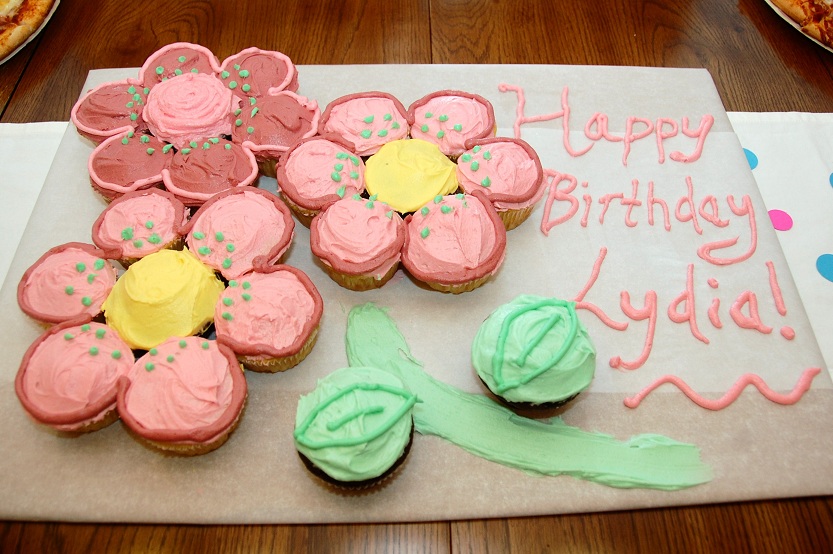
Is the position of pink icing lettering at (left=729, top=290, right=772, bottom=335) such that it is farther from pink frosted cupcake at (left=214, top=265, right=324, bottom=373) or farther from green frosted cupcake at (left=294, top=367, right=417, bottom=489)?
pink frosted cupcake at (left=214, top=265, right=324, bottom=373)

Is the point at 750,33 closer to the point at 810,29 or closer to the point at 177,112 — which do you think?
the point at 810,29

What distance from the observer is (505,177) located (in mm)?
2293

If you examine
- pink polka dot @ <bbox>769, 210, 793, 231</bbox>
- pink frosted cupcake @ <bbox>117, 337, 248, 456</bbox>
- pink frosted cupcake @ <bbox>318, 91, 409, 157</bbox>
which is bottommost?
pink frosted cupcake @ <bbox>117, 337, 248, 456</bbox>

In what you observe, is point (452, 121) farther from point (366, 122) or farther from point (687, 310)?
point (687, 310)

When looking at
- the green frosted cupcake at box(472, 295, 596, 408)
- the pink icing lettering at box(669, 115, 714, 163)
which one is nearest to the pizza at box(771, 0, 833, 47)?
the pink icing lettering at box(669, 115, 714, 163)

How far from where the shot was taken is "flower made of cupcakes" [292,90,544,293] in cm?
213

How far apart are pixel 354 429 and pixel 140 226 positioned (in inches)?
40.3

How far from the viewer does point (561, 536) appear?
187cm

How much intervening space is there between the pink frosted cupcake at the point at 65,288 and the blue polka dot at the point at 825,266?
2.45 metres

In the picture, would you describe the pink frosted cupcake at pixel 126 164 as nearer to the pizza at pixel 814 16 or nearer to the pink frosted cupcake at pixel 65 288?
the pink frosted cupcake at pixel 65 288

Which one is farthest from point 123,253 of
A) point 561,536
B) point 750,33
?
point 750,33

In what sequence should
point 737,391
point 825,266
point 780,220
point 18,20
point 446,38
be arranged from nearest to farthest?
point 737,391 < point 825,266 < point 780,220 < point 18,20 < point 446,38

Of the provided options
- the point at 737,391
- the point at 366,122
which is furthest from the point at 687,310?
the point at 366,122

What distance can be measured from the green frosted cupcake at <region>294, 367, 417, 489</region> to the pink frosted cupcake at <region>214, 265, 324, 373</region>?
0.19 metres
